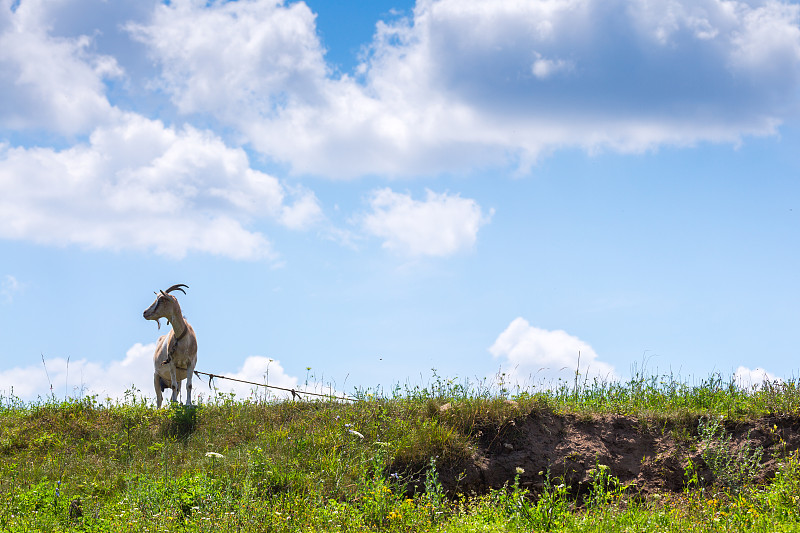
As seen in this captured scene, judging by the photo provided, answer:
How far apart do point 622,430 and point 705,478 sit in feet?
4.58

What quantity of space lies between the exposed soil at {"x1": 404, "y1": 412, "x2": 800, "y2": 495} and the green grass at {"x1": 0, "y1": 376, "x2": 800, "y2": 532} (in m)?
0.15

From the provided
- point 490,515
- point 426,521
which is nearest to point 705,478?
point 490,515

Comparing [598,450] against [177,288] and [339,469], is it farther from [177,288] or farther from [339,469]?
[177,288]

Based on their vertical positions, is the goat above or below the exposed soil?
above

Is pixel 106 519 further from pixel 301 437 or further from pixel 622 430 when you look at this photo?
pixel 622 430

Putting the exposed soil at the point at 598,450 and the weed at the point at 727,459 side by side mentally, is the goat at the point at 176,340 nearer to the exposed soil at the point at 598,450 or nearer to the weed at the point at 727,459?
the exposed soil at the point at 598,450

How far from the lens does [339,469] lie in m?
10.3

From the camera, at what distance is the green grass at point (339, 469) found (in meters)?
8.54

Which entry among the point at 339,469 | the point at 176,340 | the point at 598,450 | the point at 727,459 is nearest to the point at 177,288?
the point at 176,340

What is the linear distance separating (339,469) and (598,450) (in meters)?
3.98

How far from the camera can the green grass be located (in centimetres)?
854

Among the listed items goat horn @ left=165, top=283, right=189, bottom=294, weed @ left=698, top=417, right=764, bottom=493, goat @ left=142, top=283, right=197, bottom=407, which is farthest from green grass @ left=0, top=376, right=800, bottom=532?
goat horn @ left=165, top=283, right=189, bottom=294

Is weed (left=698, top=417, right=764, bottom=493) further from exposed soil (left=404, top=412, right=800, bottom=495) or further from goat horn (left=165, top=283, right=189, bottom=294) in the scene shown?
goat horn (left=165, top=283, right=189, bottom=294)

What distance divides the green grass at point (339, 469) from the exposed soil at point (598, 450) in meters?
0.15
